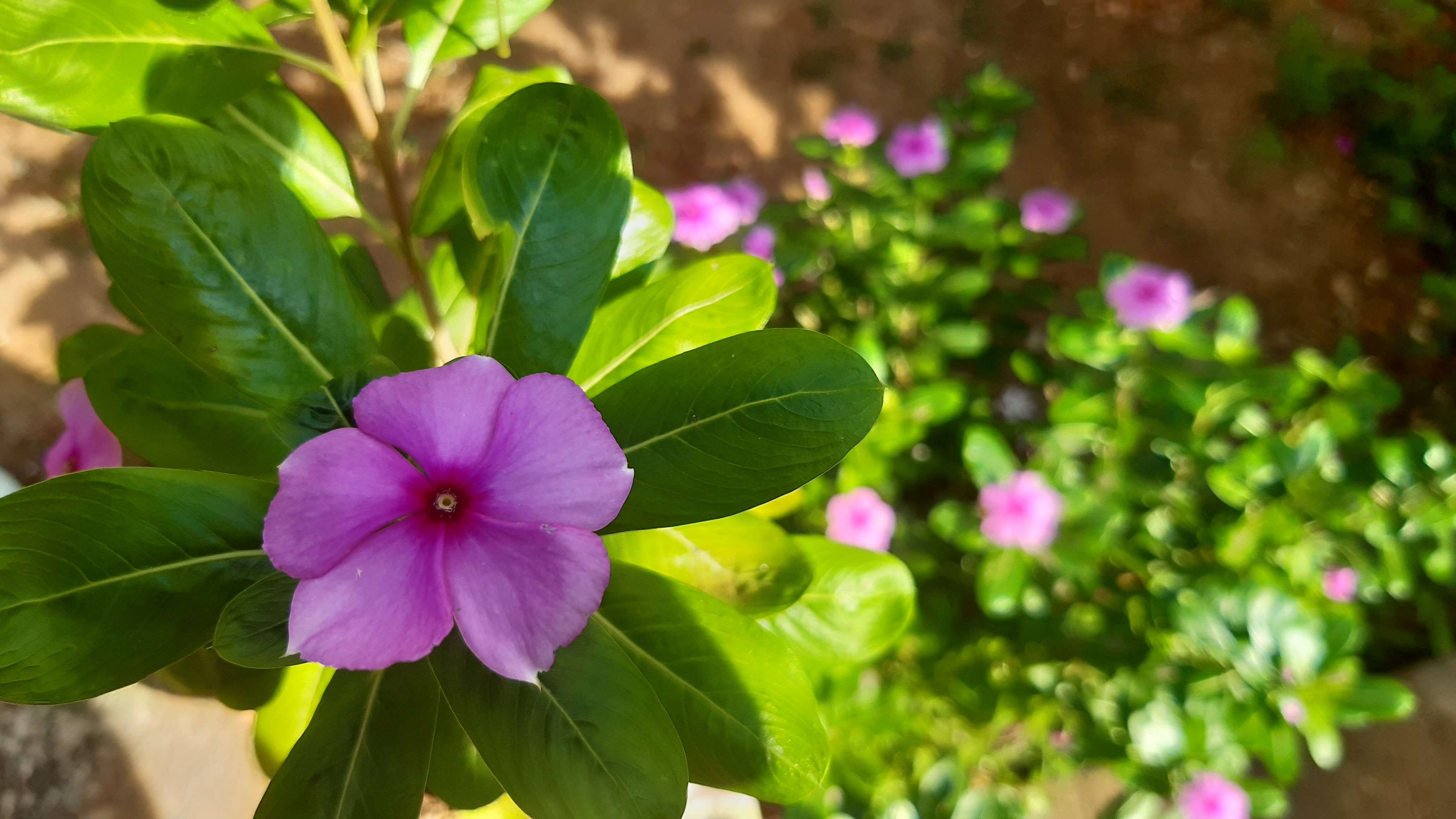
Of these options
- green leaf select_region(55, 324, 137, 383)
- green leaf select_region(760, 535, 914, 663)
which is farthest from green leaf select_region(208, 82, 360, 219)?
green leaf select_region(760, 535, 914, 663)

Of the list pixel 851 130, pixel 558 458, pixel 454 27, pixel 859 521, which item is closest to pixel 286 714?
pixel 558 458

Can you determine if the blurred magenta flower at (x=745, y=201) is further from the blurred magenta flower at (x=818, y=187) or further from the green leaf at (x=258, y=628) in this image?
the green leaf at (x=258, y=628)

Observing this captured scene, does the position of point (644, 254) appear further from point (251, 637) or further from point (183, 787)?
point (183, 787)

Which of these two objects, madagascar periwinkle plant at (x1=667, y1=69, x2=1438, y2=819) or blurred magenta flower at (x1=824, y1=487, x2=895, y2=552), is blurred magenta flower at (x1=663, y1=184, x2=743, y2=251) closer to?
madagascar periwinkle plant at (x1=667, y1=69, x2=1438, y2=819)

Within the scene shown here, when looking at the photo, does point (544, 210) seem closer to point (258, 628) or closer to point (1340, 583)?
point (258, 628)

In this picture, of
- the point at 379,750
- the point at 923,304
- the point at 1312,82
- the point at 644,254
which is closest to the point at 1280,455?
→ the point at 923,304

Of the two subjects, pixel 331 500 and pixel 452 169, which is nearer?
pixel 331 500

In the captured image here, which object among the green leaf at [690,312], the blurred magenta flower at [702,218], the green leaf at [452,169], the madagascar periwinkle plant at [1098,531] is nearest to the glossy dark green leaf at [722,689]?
the green leaf at [690,312]
